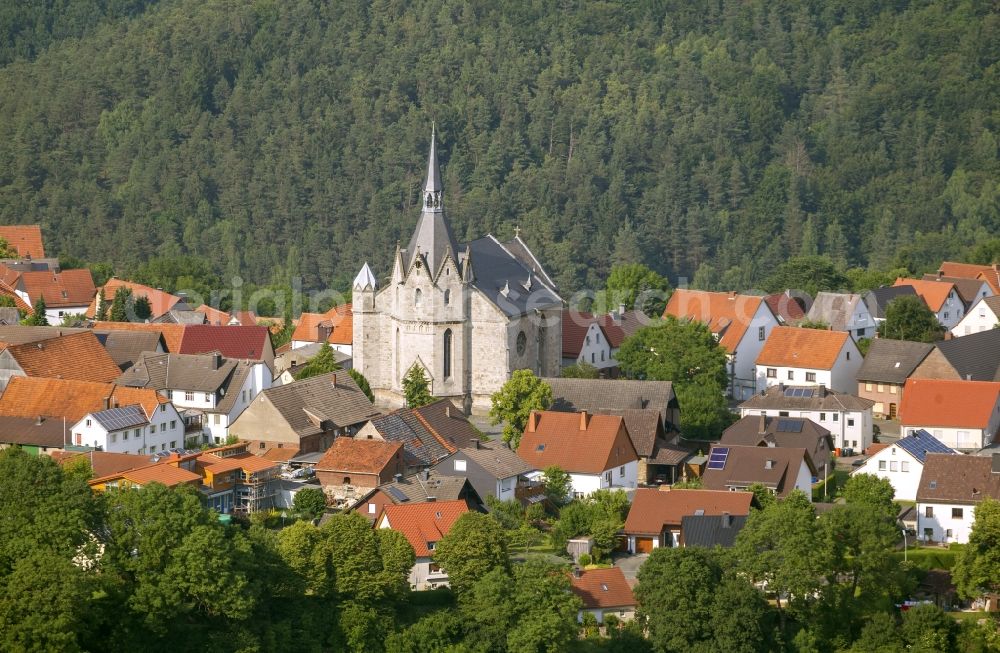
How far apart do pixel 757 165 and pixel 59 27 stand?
63.5 metres

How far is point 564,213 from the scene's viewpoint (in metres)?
135

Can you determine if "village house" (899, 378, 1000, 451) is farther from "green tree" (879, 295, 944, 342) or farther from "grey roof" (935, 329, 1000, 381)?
"green tree" (879, 295, 944, 342)

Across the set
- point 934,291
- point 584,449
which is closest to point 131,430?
point 584,449

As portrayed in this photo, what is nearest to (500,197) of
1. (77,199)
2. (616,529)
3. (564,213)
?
(564,213)

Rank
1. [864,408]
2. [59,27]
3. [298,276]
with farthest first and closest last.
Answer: [59,27] < [298,276] < [864,408]

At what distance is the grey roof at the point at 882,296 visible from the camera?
88562 mm

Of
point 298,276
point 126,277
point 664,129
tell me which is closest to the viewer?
point 126,277

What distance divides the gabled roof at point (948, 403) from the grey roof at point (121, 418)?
24962mm

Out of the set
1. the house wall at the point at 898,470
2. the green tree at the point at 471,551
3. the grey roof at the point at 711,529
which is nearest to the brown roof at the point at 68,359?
the green tree at the point at 471,551

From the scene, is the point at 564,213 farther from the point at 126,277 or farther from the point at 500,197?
the point at 126,277

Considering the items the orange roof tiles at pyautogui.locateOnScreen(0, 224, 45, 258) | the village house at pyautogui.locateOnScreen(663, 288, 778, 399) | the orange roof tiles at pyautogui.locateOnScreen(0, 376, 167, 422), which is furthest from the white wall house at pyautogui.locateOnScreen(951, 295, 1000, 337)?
the orange roof tiles at pyautogui.locateOnScreen(0, 224, 45, 258)

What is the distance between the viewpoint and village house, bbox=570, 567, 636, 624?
182 feet

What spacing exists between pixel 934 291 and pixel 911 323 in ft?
31.6

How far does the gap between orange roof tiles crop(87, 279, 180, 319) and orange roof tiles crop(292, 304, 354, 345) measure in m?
8.57
